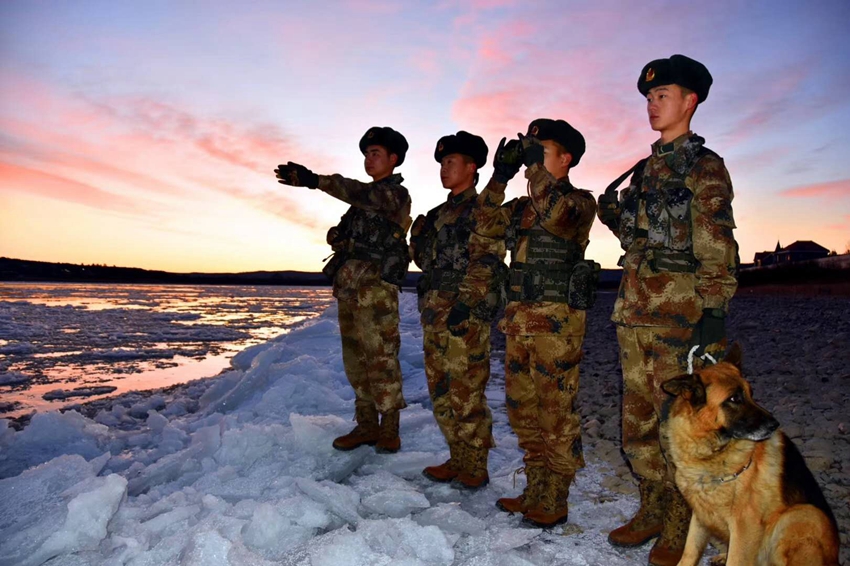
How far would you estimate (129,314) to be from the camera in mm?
20797

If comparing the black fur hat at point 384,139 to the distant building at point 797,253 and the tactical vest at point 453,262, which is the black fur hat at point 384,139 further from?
the distant building at point 797,253

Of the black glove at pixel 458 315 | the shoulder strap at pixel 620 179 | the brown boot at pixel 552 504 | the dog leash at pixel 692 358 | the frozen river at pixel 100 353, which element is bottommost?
the frozen river at pixel 100 353

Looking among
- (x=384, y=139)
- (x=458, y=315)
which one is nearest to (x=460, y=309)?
(x=458, y=315)

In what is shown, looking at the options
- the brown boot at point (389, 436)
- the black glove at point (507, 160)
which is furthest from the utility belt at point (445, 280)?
the brown boot at point (389, 436)

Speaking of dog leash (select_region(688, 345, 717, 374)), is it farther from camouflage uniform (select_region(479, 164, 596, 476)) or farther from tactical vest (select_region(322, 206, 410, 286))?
tactical vest (select_region(322, 206, 410, 286))

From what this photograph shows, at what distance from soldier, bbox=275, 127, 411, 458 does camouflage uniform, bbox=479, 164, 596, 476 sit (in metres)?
1.27

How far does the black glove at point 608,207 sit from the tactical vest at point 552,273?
0.24 m

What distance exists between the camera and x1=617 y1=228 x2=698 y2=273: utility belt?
2.60 metres

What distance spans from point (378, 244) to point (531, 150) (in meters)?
1.65

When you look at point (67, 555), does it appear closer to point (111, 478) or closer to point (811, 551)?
point (111, 478)

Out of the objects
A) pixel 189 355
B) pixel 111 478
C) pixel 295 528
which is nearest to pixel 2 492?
pixel 111 478

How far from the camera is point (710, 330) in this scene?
243 centimetres

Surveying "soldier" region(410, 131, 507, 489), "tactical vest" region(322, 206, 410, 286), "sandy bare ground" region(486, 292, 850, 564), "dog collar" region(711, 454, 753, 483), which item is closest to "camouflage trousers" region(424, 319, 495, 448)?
"soldier" region(410, 131, 507, 489)

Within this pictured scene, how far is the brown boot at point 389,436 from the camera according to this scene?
4230mm
